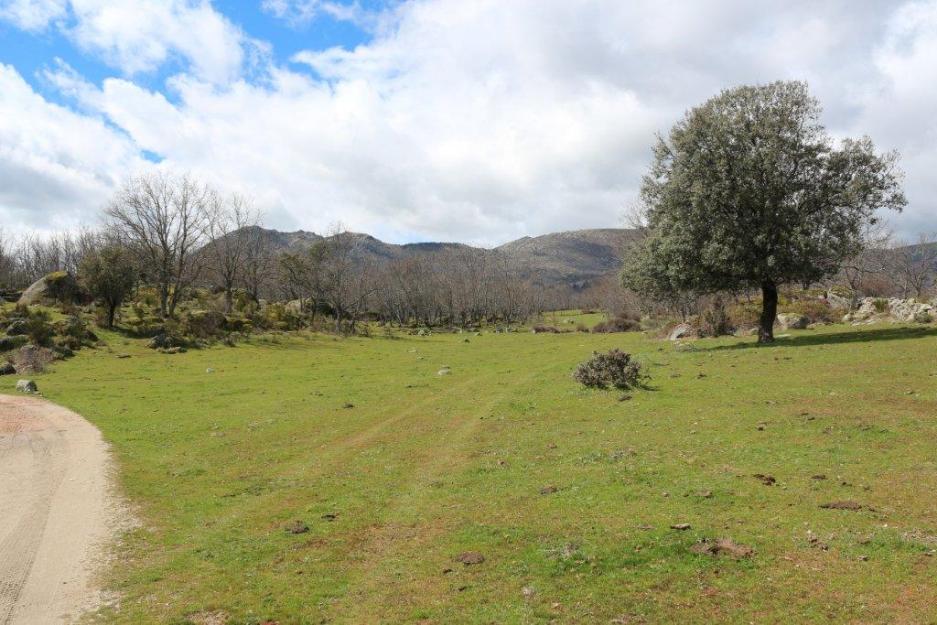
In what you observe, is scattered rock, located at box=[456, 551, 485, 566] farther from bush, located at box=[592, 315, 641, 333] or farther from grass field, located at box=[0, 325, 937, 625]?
bush, located at box=[592, 315, 641, 333]

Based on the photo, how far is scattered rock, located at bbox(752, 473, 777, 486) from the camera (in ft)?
38.5

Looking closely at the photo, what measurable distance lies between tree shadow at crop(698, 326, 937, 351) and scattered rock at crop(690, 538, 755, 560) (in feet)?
96.4

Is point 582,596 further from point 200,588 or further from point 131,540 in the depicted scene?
point 131,540

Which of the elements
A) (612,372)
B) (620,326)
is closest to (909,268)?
(620,326)

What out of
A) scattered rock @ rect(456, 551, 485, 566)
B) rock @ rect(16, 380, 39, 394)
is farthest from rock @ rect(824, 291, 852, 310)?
rock @ rect(16, 380, 39, 394)

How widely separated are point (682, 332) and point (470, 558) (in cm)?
4744

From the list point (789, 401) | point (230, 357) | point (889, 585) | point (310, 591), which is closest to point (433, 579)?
point (310, 591)

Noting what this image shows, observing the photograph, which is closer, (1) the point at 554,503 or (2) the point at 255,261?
(1) the point at 554,503

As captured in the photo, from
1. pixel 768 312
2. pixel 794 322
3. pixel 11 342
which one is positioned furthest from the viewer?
pixel 794 322

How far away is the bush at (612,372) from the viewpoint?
2538 cm

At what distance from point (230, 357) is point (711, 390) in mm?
41851

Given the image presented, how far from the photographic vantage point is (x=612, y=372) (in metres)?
25.7

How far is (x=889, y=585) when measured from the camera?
7570 millimetres

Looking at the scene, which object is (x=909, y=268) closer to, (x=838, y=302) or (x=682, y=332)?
(x=838, y=302)
